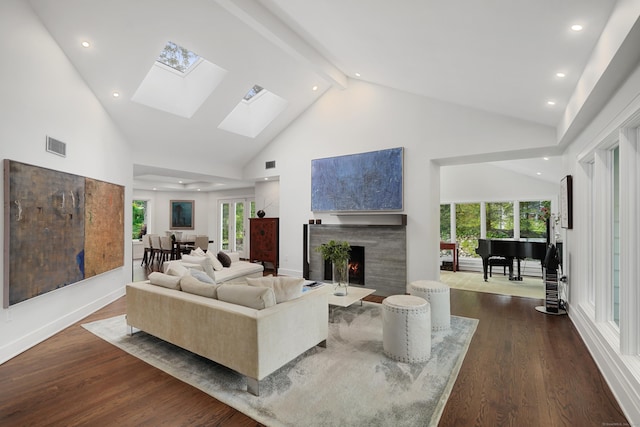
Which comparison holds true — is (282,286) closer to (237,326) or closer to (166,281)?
(237,326)

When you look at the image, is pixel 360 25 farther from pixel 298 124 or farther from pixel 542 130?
pixel 298 124

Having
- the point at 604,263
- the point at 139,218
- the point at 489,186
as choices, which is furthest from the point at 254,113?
the point at 139,218

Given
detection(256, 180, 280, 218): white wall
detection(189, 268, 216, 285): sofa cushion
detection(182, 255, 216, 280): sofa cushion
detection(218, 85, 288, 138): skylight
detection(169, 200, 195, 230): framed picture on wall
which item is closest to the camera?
detection(189, 268, 216, 285): sofa cushion

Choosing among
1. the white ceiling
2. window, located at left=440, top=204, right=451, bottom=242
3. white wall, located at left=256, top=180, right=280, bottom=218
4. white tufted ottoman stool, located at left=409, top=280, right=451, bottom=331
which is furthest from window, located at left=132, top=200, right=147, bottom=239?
white tufted ottoman stool, located at left=409, top=280, right=451, bottom=331

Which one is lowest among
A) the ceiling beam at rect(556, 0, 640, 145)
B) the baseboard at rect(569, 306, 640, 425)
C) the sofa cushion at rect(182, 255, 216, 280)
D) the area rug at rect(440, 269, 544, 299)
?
the area rug at rect(440, 269, 544, 299)

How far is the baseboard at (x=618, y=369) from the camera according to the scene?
222 centimetres

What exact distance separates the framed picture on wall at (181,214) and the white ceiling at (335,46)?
5.76 m

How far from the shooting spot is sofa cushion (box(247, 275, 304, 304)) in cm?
299

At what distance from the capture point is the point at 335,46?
4.70 metres

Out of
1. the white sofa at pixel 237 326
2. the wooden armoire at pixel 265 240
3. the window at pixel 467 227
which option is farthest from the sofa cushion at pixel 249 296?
the window at pixel 467 227

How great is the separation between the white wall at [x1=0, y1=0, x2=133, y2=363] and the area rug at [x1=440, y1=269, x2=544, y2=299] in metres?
6.42

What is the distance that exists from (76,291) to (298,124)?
17.3 feet

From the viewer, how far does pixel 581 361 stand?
3.10 metres

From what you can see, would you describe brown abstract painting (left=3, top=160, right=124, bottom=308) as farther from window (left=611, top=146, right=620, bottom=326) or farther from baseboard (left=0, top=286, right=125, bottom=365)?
window (left=611, top=146, right=620, bottom=326)
